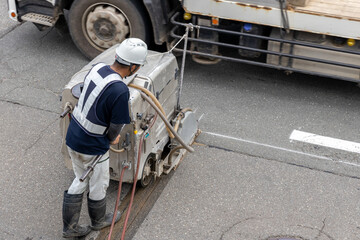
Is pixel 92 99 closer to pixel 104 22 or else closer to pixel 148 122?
pixel 148 122

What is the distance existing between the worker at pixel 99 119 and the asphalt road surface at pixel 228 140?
57 cm

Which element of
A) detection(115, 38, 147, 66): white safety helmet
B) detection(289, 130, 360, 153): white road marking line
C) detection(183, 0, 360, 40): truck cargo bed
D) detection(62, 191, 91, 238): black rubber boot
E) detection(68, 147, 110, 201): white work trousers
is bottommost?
detection(289, 130, 360, 153): white road marking line

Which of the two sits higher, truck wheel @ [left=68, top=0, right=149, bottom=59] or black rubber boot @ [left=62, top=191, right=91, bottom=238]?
truck wheel @ [left=68, top=0, right=149, bottom=59]

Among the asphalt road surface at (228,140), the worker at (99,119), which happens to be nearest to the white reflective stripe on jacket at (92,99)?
the worker at (99,119)

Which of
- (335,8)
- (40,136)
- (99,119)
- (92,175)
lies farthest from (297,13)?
(40,136)

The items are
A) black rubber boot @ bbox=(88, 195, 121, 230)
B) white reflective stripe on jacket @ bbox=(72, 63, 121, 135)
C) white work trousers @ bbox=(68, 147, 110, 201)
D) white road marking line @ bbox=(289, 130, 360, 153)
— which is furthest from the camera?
white road marking line @ bbox=(289, 130, 360, 153)

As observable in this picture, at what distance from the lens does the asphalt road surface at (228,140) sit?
505cm

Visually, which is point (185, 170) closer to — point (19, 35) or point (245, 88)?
point (245, 88)

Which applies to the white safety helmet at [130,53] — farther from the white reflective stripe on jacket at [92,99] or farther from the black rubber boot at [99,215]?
the black rubber boot at [99,215]

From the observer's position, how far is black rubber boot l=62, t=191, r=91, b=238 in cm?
445

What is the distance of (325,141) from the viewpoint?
6.10 m

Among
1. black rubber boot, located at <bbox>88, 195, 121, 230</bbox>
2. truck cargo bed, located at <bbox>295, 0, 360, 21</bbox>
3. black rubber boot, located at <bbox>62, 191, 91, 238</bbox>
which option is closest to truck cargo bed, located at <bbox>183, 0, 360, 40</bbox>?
truck cargo bed, located at <bbox>295, 0, 360, 21</bbox>

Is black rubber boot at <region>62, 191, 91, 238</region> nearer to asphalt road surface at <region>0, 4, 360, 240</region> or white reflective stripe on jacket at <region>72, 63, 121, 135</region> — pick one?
asphalt road surface at <region>0, 4, 360, 240</region>

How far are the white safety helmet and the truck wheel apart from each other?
2.84 meters
